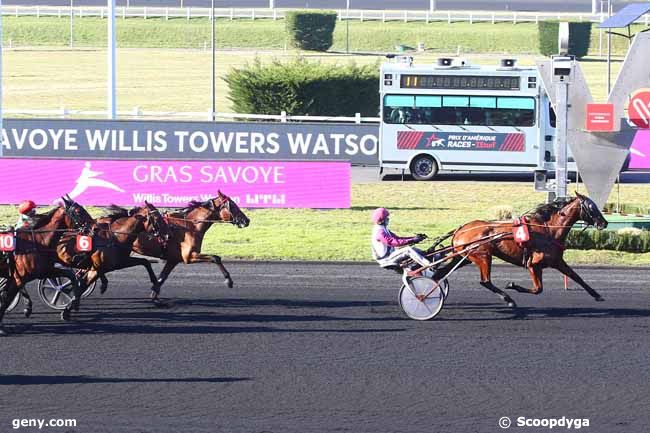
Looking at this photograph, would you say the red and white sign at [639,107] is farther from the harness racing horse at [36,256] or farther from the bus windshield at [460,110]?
the harness racing horse at [36,256]

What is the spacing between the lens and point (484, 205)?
25078 millimetres

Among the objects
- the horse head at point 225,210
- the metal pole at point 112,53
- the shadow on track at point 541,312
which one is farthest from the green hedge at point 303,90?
the shadow on track at point 541,312

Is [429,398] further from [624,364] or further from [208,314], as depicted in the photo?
[208,314]

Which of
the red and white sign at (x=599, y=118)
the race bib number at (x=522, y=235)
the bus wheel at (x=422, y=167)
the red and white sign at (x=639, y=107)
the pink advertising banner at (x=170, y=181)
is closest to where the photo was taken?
the race bib number at (x=522, y=235)

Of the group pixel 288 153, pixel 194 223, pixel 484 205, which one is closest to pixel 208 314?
pixel 194 223

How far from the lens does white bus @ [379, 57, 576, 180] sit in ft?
94.3

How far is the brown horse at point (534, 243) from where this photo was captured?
13.8m

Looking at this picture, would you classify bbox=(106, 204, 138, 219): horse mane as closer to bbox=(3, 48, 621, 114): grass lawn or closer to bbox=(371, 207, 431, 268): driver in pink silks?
bbox=(371, 207, 431, 268): driver in pink silks

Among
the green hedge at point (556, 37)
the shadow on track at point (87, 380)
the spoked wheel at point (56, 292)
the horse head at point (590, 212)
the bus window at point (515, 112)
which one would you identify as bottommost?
the shadow on track at point (87, 380)

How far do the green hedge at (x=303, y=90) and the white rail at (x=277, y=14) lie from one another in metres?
24.5

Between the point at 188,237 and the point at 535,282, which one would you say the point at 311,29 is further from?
the point at 535,282

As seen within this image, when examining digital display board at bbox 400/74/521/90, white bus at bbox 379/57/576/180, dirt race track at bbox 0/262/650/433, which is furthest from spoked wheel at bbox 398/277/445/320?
digital display board at bbox 400/74/521/90

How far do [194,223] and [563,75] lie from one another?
24.2 feet

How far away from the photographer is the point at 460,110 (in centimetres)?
2914
